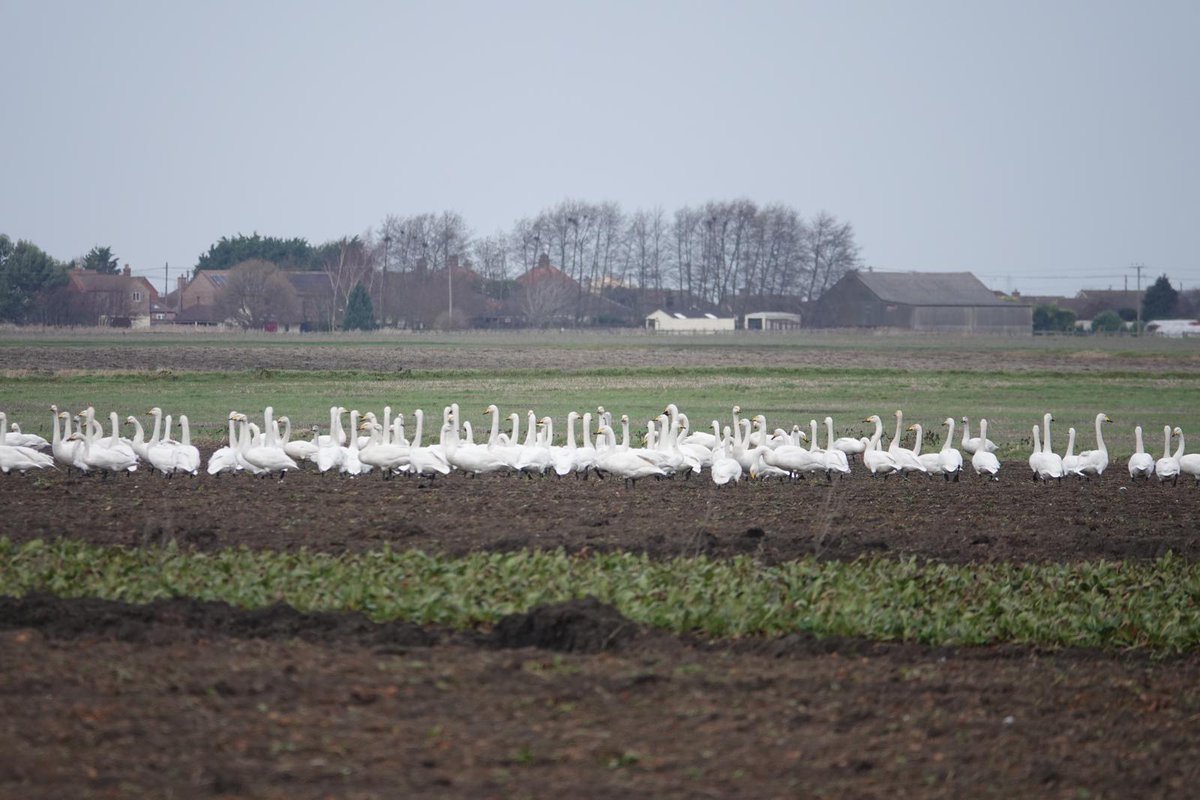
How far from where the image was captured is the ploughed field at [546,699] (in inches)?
286

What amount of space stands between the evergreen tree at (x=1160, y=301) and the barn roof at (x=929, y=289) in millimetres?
24566

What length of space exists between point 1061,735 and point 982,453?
13.7 meters

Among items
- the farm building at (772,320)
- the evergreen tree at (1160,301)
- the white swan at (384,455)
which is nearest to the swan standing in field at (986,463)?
the white swan at (384,455)

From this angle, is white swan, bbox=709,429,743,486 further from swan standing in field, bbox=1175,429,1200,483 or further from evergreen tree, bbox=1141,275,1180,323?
evergreen tree, bbox=1141,275,1180,323

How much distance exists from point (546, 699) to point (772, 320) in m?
116

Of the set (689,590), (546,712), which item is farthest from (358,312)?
(546,712)

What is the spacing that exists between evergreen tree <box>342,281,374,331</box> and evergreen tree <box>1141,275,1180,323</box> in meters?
76.0

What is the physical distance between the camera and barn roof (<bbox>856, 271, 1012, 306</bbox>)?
384 feet

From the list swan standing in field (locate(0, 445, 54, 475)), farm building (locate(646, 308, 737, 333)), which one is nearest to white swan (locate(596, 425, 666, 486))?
swan standing in field (locate(0, 445, 54, 475))

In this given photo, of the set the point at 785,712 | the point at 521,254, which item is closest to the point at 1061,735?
the point at 785,712

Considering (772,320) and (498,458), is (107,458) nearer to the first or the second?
(498,458)

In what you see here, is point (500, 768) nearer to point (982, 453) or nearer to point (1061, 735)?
point (1061, 735)

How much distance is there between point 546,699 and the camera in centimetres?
839

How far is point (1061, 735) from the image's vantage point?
8273mm
